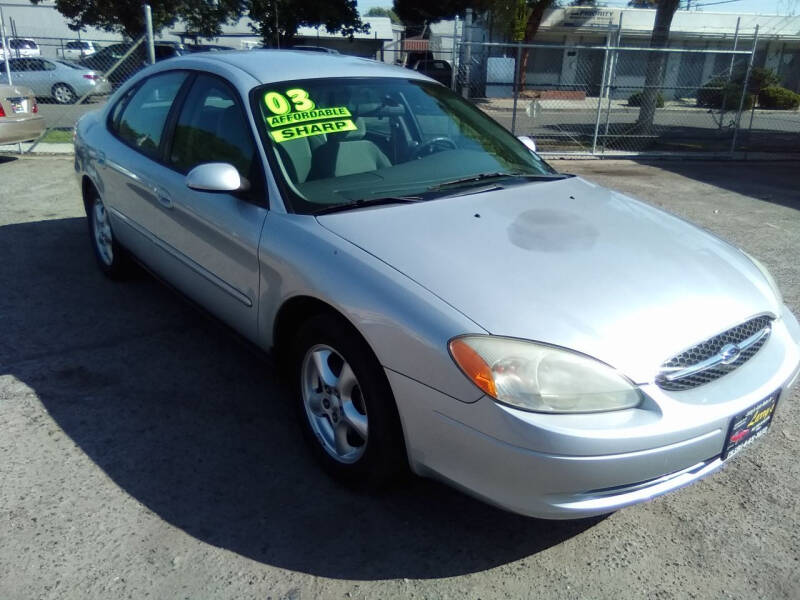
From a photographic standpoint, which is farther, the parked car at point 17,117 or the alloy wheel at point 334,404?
the parked car at point 17,117

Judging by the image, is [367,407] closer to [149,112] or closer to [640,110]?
[149,112]

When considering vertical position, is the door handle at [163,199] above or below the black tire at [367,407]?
above

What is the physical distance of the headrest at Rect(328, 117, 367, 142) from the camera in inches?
132

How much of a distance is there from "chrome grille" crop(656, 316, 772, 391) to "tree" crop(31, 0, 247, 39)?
2769 cm

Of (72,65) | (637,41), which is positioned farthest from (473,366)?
(637,41)

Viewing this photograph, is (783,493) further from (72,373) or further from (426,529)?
(72,373)

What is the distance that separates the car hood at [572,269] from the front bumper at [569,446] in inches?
7.3

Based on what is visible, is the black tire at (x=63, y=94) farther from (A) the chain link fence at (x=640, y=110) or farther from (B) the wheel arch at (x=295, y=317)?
(B) the wheel arch at (x=295, y=317)

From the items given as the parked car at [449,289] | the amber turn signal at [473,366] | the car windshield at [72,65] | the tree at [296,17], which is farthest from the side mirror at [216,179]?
the tree at [296,17]

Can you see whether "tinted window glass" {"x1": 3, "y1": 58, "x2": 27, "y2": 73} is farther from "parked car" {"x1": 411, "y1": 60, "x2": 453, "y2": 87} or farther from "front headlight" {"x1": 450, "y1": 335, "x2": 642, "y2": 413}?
"front headlight" {"x1": 450, "y1": 335, "x2": 642, "y2": 413}

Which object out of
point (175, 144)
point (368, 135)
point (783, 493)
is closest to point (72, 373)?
point (175, 144)

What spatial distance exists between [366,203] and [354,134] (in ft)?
1.90

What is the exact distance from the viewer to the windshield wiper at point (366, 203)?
9.71 ft

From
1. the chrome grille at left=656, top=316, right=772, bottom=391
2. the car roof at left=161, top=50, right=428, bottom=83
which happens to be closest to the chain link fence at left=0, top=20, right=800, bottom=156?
the car roof at left=161, top=50, right=428, bottom=83
